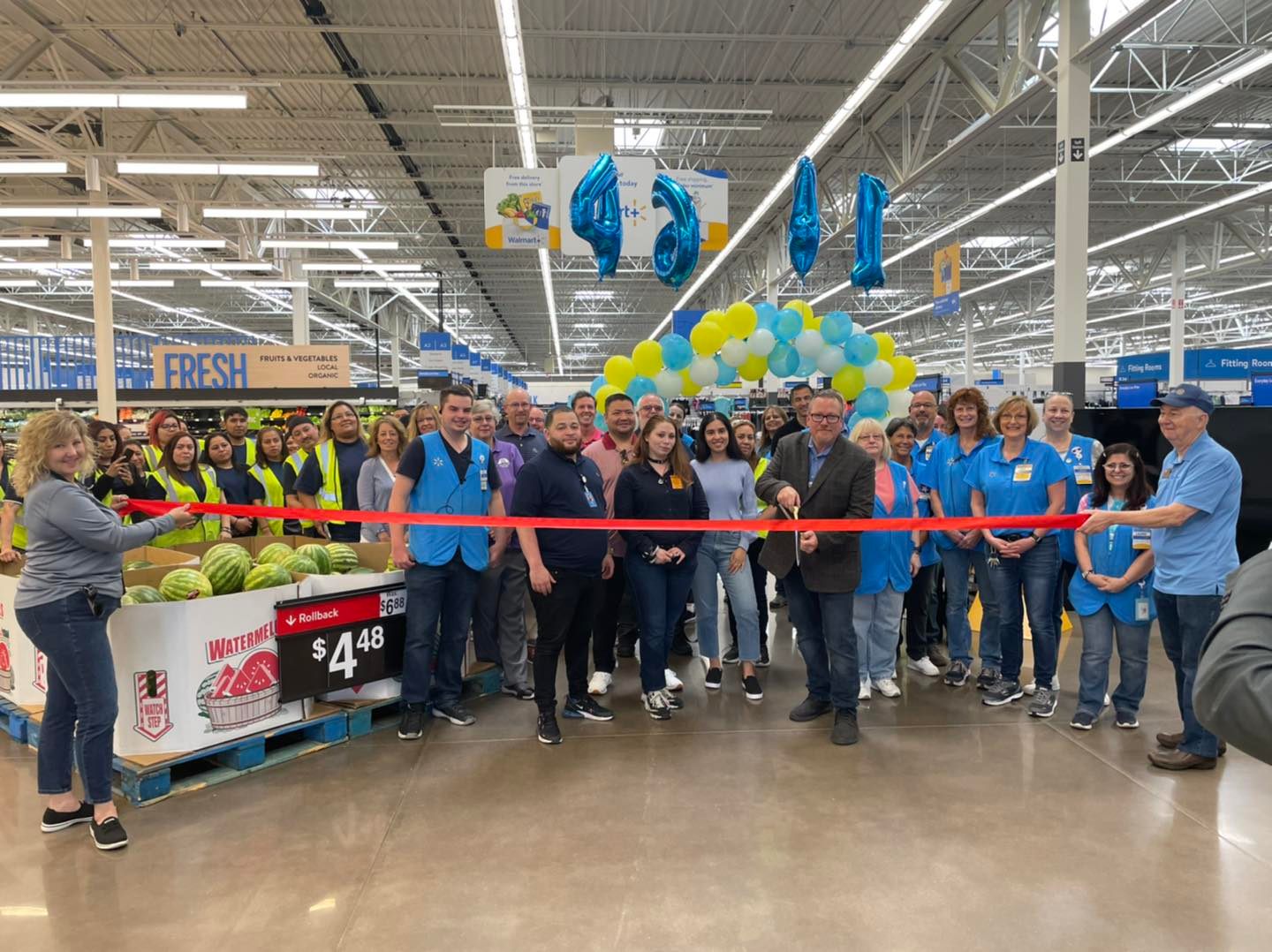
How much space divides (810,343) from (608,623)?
3665 mm

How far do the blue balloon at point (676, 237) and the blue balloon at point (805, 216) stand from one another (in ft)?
2.82

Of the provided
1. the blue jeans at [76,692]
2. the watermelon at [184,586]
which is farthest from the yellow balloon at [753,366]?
the blue jeans at [76,692]

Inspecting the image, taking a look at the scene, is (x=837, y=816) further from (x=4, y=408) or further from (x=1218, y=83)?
(x=4, y=408)

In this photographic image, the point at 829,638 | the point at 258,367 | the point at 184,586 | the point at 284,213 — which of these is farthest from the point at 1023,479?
the point at 258,367

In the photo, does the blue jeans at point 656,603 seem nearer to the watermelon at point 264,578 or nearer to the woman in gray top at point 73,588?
the watermelon at point 264,578

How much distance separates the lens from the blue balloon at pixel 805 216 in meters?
7.21

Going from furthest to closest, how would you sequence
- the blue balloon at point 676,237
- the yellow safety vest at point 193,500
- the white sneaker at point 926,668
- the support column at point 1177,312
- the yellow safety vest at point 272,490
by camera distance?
the support column at point 1177,312
the blue balloon at point 676,237
the yellow safety vest at point 272,490
the white sneaker at point 926,668
the yellow safety vest at point 193,500

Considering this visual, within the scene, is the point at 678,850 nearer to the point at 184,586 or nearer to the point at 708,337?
the point at 184,586

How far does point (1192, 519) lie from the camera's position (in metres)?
3.42

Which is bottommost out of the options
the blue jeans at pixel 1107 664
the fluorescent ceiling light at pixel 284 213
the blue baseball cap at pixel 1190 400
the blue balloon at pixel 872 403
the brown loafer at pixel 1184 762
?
the brown loafer at pixel 1184 762

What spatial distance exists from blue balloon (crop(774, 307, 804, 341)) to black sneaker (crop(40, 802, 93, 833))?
6.10 metres

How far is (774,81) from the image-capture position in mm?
11289

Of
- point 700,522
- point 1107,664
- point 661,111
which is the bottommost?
point 1107,664

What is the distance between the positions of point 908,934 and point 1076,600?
2206mm
